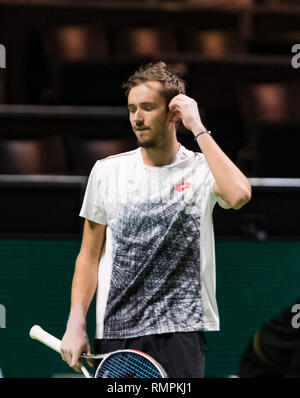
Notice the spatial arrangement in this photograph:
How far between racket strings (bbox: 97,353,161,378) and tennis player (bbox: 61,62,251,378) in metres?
0.11

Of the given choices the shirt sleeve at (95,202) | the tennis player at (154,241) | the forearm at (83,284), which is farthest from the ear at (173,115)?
the forearm at (83,284)

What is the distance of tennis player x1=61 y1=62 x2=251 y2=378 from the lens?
2172 mm

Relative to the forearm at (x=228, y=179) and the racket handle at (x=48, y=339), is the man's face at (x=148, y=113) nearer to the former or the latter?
the forearm at (x=228, y=179)

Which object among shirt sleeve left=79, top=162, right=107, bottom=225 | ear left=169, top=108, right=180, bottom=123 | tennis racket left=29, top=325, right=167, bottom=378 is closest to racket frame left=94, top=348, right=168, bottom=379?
tennis racket left=29, top=325, right=167, bottom=378

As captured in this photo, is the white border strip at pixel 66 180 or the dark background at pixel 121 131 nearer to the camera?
the dark background at pixel 121 131

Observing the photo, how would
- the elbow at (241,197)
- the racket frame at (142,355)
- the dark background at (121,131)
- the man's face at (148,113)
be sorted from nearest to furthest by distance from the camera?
the racket frame at (142,355), the elbow at (241,197), the man's face at (148,113), the dark background at (121,131)

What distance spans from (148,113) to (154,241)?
0.37 meters

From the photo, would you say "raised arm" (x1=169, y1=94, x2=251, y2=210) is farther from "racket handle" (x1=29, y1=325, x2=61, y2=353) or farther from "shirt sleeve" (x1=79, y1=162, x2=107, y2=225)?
"racket handle" (x1=29, y1=325, x2=61, y2=353)

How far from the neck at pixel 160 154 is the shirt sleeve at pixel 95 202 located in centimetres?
15

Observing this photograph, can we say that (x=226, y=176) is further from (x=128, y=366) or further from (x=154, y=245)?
(x=128, y=366)

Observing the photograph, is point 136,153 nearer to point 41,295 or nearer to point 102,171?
point 102,171

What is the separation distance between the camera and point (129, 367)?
80.0 inches

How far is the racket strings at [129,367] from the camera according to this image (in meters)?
2.01

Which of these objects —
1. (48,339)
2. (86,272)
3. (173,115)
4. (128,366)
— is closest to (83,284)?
(86,272)
